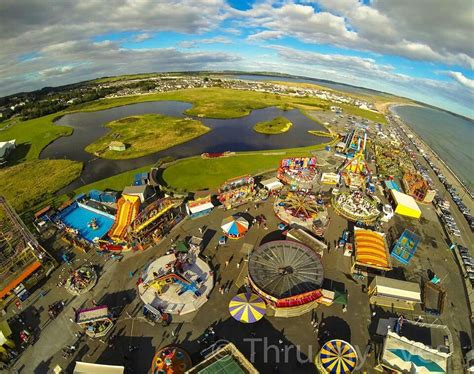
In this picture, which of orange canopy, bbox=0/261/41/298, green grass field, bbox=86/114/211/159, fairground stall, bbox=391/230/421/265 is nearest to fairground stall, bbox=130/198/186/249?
orange canopy, bbox=0/261/41/298

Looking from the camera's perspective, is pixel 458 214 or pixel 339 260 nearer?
pixel 339 260

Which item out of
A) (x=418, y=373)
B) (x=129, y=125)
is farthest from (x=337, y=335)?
(x=129, y=125)

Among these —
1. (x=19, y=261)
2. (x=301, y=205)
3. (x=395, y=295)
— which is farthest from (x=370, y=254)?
(x=19, y=261)

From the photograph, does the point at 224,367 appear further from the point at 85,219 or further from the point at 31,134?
the point at 31,134

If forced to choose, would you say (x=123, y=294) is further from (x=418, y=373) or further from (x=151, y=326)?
(x=418, y=373)

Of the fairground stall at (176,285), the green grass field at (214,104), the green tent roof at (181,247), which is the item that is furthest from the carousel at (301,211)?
the green grass field at (214,104)

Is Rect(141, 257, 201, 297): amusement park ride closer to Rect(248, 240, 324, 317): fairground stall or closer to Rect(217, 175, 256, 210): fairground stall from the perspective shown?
Rect(248, 240, 324, 317): fairground stall

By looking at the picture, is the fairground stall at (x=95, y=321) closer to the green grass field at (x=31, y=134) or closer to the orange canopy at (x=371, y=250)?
the orange canopy at (x=371, y=250)

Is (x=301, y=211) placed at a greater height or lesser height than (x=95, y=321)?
greater
